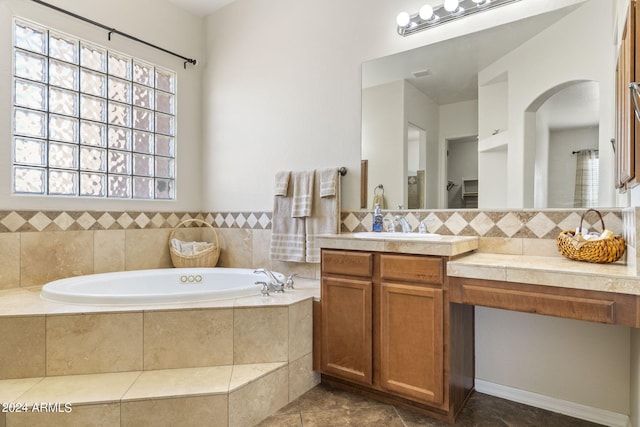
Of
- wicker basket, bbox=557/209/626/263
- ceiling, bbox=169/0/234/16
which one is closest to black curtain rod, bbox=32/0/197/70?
ceiling, bbox=169/0/234/16

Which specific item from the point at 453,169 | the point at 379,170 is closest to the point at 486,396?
the point at 453,169

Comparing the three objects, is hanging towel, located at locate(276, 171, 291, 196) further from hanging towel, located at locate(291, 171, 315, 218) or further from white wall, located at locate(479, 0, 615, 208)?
white wall, located at locate(479, 0, 615, 208)

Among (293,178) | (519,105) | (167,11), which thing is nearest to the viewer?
(519,105)

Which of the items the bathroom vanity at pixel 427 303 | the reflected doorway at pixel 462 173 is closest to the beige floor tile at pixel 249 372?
the bathroom vanity at pixel 427 303

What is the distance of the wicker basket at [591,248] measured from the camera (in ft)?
5.00

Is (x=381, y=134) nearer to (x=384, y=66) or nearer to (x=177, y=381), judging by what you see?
(x=384, y=66)

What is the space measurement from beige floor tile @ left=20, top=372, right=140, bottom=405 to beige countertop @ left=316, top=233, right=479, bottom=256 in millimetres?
1268

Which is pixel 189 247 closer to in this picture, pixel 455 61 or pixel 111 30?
pixel 111 30

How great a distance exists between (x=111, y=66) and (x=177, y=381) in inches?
104

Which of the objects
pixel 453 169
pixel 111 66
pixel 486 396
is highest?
pixel 111 66

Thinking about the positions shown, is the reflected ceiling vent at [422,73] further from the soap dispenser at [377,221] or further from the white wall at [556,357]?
the white wall at [556,357]

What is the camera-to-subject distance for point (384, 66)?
2.47 meters

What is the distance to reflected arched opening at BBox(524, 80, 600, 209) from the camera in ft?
5.83

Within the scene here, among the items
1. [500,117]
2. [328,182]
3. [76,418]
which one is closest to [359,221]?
[328,182]
